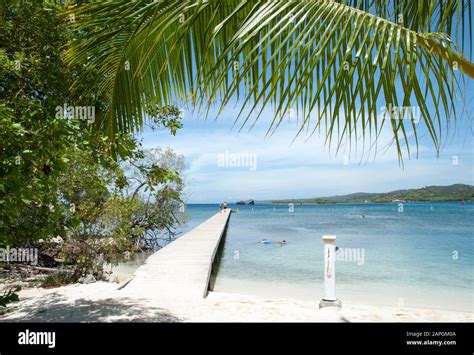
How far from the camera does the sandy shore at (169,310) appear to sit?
5.10 m

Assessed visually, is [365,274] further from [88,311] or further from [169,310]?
[88,311]

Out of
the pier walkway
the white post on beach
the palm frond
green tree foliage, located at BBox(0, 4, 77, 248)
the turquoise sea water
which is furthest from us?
the turquoise sea water

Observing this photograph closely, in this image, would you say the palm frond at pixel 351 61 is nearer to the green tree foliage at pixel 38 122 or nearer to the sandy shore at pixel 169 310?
the green tree foliage at pixel 38 122

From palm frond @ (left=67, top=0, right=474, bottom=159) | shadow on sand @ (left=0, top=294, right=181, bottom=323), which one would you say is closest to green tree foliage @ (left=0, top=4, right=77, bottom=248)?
palm frond @ (left=67, top=0, right=474, bottom=159)

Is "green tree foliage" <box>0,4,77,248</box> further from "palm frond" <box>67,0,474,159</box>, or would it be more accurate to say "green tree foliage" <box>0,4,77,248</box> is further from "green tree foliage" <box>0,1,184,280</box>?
"palm frond" <box>67,0,474,159</box>

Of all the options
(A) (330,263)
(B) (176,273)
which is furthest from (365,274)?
(A) (330,263)

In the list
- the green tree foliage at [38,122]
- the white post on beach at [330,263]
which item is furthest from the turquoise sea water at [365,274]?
the green tree foliage at [38,122]

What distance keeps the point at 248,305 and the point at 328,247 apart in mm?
1529

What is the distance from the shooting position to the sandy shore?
5.10 metres

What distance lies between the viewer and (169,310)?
17.9 ft

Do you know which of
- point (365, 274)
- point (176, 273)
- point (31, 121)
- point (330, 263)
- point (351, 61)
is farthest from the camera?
point (365, 274)

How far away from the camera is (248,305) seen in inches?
247

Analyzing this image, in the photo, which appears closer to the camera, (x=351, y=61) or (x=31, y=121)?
(x=351, y=61)
